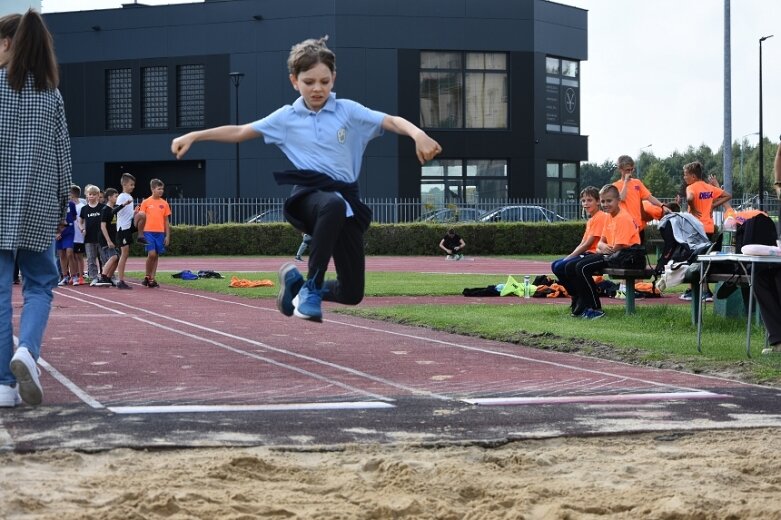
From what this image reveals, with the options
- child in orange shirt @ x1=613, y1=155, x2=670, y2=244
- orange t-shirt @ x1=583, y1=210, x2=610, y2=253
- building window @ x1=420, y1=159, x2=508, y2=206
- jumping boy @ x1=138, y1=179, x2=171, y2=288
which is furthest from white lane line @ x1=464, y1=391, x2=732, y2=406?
building window @ x1=420, y1=159, x2=508, y2=206

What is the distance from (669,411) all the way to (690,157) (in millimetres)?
130359

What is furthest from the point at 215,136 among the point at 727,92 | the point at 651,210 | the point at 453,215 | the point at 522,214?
the point at 522,214

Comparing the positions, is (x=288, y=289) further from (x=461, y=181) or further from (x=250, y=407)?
(x=461, y=181)

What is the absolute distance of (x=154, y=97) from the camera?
4988 centimetres


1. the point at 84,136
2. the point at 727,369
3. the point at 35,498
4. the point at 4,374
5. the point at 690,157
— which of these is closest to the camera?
the point at 35,498

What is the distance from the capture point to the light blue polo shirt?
25.0ft

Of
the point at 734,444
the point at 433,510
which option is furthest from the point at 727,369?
the point at 433,510

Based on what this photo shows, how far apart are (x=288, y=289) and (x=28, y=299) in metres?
1.62

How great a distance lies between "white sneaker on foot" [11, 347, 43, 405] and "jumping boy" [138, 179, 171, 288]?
43.4 ft

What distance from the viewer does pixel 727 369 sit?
8906 millimetres

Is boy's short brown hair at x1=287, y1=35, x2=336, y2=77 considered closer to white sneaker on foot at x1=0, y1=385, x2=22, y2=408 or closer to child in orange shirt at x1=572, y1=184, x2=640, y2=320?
white sneaker on foot at x1=0, y1=385, x2=22, y2=408

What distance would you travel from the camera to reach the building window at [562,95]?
50775 mm

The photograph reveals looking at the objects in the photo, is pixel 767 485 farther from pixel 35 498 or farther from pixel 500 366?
pixel 500 366

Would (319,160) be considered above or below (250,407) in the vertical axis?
above
